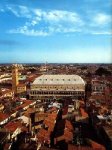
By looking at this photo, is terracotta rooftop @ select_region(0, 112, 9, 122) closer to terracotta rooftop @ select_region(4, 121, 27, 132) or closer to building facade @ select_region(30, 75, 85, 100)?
terracotta rooftop @ select_region(4, 121, 27, 132)

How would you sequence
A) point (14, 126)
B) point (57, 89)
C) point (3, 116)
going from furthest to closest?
1. point (57, 89)
2. point (3, 116)
3. point (14, 126)

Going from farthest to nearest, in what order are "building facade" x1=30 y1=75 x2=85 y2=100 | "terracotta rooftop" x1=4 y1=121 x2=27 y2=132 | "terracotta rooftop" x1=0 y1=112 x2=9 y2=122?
1. "building facade" x1=30 y1=75 x2=85 y2=100
2. "terracotta rooftop" x1=0 y1=112 x2=9 y2=122
3. "terracotta rooftop" x1=4 y1=121 x2=27 y2=132

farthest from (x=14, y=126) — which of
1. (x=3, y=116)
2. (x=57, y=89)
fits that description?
(x=57, y=89)

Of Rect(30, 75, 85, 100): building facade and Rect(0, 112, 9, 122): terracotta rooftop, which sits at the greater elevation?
Rect(30, 75, 85, 100): building facade

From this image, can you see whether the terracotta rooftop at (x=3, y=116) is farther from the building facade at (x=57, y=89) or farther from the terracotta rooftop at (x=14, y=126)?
the building facade at (x=57, y=89)

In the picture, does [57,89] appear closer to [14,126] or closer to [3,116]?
[3,116]

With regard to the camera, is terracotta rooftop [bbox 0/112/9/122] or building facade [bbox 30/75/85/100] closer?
terracotta rooftop [bbox 0/112/9/122]

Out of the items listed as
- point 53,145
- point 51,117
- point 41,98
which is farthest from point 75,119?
point 41,98

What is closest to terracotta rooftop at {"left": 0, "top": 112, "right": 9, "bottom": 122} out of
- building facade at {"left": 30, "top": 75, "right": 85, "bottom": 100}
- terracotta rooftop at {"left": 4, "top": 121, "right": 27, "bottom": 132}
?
terracotta rooftop at {"left": 4, "top": 121, "right": 27, "bottom": 132}

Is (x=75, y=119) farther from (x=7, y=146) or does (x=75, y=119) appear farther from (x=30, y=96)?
(x=30, y=96)

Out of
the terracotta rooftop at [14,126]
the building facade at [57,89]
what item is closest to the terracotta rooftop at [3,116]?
the terracotta rooftop at [14,126]

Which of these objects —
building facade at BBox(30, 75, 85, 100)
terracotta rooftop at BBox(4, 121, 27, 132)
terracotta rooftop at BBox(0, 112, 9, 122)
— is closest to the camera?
terracotta rooftop at BBox(4, 121, 27, 132)
